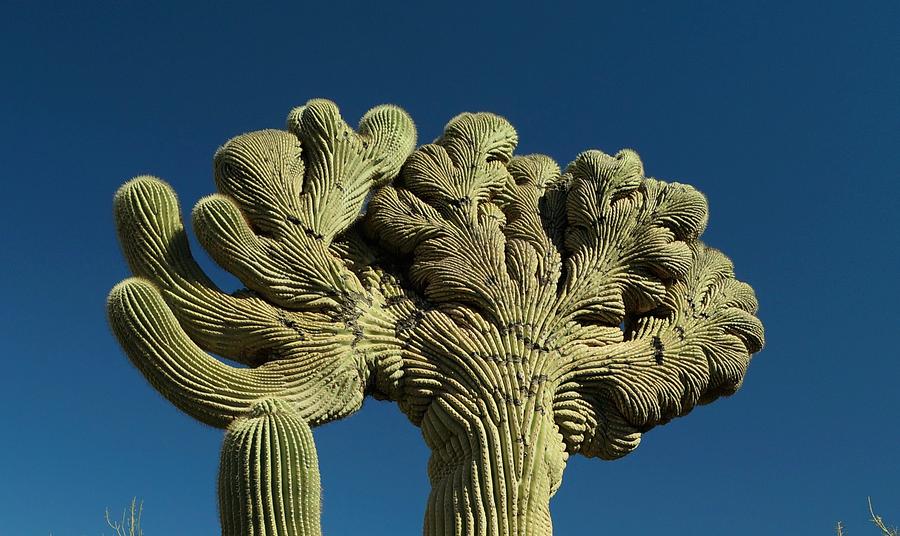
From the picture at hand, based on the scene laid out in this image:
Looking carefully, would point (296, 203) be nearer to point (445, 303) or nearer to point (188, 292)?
point (188, 292)

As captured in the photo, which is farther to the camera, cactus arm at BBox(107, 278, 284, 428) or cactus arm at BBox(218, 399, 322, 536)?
cactus arm at BBox(107, 278, 284, 428)

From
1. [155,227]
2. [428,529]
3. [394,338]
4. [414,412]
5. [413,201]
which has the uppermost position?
[413,201]

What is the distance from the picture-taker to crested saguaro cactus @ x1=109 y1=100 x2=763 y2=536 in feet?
15.0

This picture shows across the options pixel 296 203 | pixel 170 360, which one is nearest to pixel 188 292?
pixel 170 360

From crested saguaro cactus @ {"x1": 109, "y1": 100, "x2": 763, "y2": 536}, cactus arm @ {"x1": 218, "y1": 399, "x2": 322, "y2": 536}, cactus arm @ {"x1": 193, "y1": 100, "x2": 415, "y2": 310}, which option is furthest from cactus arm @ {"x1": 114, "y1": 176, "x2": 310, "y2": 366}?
cactus arm @ {"x1": 218, "y1": 399, "x2": 322, "y2": 536}

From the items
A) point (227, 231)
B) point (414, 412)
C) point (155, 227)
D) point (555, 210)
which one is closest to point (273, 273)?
point (227, 231)

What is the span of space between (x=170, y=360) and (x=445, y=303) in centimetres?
150

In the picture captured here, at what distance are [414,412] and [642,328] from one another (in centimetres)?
158

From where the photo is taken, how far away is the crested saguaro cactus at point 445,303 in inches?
180

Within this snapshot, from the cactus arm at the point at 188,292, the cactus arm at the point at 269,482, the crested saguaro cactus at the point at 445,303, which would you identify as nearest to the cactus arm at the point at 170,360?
the crested saguaro cactus at the point at 445,303

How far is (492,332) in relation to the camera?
5074 millimetres

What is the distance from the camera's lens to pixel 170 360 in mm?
4402

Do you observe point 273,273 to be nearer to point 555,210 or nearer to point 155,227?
point 155,227

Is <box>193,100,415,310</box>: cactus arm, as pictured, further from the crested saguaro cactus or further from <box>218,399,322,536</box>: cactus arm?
<box>218,399,322,536</box>: cactus arm
